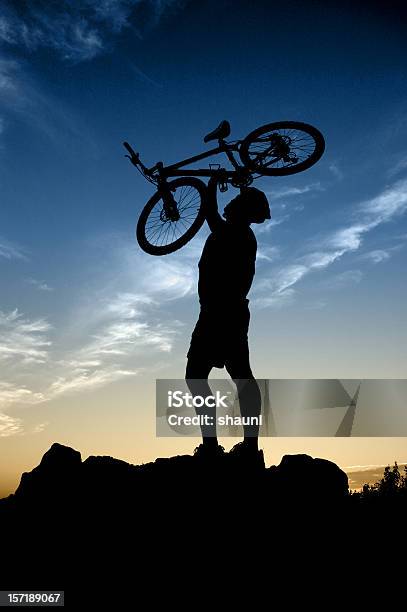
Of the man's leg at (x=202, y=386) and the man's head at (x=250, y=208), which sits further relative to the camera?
the man's head at (x=250, y=208)

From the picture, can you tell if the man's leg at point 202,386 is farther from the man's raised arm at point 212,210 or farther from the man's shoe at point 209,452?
the man's raised arm at point 212,210

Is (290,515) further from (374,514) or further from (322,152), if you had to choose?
(322,152)

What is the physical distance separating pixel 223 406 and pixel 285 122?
568 centimetres

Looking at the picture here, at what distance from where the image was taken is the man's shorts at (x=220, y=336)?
23.2 feet

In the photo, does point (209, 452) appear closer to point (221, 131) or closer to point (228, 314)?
point (228, 314)

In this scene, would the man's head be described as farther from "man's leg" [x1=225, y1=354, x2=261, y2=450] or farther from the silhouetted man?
"man's leg" [x1=225, y1=354, x2=261, y2=450]

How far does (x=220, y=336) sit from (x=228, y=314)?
36cm

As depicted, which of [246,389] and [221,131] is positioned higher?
[221,131]

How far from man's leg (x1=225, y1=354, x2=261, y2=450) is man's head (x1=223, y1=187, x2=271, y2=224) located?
7.24 feet

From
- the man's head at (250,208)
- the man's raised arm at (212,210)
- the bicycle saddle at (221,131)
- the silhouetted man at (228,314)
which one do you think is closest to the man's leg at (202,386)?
the silhouetted man at (228,314)

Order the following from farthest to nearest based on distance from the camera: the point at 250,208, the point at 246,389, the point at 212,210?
the point at 212,210
the point at 250,208
the point at 246,389

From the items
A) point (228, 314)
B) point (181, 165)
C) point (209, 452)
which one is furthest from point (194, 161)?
point (209, 452)

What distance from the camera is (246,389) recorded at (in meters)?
7.09

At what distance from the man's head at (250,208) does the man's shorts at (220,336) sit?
4.57 ft
